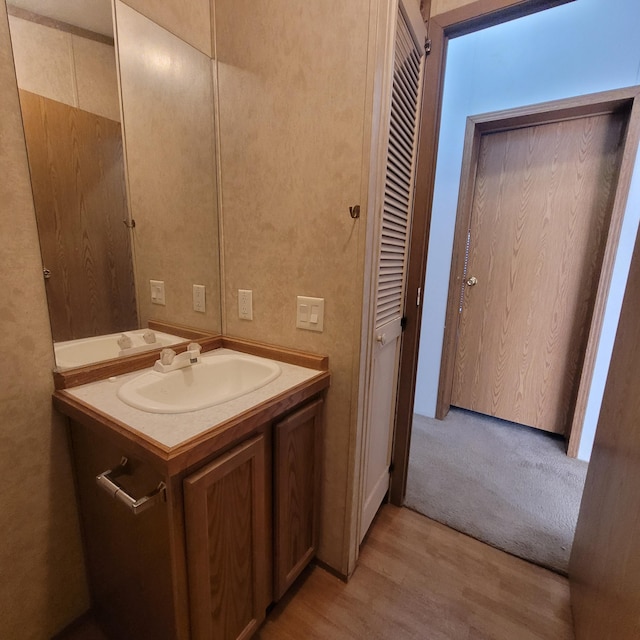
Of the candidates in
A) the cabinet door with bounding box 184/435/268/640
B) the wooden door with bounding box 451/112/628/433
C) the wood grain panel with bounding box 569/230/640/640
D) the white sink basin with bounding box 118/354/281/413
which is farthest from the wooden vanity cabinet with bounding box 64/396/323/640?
the wooden door with bounding box 451/112/628/433

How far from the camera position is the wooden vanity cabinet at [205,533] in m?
0.73

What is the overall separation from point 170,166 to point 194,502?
1.21 meters

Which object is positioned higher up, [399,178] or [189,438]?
[399,178]

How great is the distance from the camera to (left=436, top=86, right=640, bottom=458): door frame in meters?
1.80

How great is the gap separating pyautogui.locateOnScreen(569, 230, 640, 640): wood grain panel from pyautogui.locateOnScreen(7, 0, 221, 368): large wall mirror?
146cm

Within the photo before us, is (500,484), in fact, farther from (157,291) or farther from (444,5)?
(444,5)

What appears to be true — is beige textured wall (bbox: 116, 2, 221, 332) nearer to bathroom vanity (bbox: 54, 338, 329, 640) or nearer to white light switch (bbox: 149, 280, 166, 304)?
white light switch (bbox: 149, 280, 166, 304)

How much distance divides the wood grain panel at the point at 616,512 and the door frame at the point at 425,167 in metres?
0.71

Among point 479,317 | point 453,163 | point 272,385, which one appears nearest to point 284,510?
point 272,385

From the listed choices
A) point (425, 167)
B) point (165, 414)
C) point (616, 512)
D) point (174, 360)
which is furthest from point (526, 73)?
point (165, 414)

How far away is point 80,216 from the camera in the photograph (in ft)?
3.26

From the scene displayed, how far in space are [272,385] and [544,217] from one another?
2238mm

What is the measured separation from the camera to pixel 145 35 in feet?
3.66

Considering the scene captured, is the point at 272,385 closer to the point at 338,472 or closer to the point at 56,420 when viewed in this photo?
the point at 338,472
